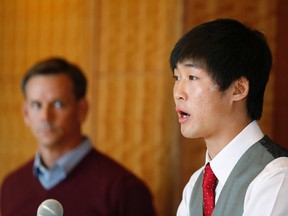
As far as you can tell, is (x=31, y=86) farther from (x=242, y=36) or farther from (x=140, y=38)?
(x=242, y=36)

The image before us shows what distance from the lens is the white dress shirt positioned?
1.36 m

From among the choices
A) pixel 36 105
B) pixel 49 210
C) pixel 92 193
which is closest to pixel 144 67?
pixel 36 105

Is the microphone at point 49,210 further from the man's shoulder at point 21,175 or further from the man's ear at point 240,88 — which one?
the man's shoulder at point 21,175

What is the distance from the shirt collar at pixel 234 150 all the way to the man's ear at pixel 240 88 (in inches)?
3.5

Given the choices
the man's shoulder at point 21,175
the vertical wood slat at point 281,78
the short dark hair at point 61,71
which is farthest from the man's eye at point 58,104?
the vertical wood slat at point 281,78

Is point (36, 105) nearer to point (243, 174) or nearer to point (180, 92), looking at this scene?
point (180, 92)

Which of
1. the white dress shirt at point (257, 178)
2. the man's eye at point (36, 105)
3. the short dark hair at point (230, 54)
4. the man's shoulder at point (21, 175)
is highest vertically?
A: the short dark hair at point (230, 54)

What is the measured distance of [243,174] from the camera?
1.48 metres

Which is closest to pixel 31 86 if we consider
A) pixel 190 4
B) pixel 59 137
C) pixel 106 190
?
pixel 59 137

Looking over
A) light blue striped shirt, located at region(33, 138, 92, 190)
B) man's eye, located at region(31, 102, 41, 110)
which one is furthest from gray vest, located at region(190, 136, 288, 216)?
man's eye, located at region(31, 102, 41, 110)

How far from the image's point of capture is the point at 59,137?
8.47ft

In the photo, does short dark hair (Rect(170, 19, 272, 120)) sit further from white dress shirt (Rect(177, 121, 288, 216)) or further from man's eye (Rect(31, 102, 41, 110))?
man's eye (Rect(31, 102, 41, 110))

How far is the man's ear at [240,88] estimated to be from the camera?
5.08ft

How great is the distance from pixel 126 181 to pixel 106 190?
0.33ft
